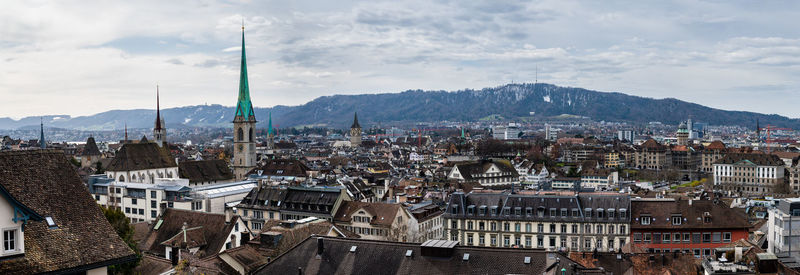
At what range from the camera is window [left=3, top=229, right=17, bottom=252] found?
13309mm

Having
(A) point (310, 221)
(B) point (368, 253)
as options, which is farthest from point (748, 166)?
(B) point (368, 253)

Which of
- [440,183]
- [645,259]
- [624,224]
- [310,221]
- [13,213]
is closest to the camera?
[13,213]

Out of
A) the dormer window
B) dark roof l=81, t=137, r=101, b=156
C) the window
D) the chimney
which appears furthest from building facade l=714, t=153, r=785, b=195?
the window

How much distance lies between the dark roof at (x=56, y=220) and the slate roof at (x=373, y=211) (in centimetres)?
4202

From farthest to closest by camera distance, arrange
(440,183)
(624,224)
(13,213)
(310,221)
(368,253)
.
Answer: (440,183) → (624,224) → (310,221) → (368,253) → (13,213)

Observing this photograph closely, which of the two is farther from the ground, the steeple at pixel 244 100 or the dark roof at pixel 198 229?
the steeple at pixel 244 100

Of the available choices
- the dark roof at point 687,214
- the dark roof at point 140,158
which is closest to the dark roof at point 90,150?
the dark roof at point 140,158

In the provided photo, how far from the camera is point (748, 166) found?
137 metres

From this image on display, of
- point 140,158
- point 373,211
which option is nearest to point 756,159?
point 373,211

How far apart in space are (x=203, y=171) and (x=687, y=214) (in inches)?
2713

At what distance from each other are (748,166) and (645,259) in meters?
116

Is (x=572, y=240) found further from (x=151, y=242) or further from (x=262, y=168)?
(x=262, y=168)

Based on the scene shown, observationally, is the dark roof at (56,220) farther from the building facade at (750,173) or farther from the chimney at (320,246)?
the building facade at (750,173)

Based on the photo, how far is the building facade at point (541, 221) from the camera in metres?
56.8
